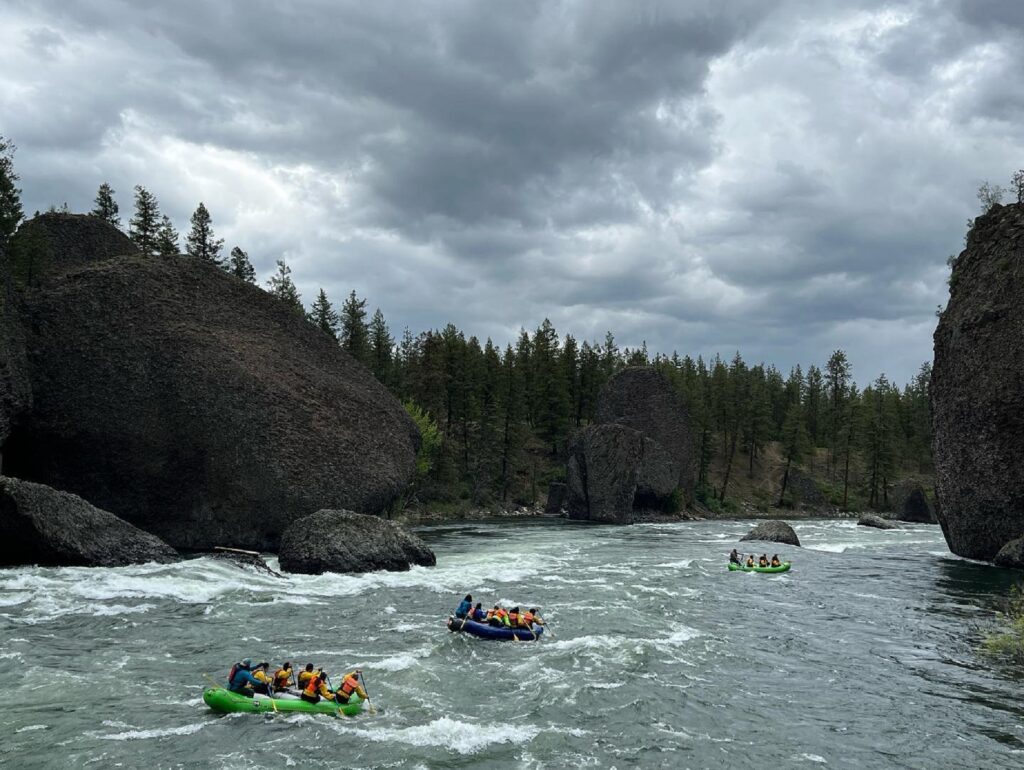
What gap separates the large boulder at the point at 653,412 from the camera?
8231cm

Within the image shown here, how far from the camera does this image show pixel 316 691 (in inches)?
634

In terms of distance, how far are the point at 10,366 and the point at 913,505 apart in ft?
290

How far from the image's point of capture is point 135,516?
3756 cm

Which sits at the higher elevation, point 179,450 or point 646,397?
point 646,397

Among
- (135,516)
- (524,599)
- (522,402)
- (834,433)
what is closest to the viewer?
(524,599)

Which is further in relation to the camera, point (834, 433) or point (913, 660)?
point (834, 433)

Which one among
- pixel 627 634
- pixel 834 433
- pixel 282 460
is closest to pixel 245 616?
pixel 627 634

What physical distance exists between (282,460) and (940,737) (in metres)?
33.2

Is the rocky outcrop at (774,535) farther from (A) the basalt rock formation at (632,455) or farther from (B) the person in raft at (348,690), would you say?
(B) the person in raft at (348,690)

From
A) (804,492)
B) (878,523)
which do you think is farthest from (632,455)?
(804,492)

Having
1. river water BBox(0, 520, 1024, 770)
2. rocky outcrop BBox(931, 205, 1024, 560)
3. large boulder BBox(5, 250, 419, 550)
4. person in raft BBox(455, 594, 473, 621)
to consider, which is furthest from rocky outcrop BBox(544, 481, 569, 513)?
person in raft BBox(455, 594, 473, 621)

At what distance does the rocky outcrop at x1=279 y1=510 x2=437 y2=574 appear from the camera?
32.9 m

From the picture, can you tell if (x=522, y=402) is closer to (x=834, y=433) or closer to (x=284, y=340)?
(x=284, y=340)

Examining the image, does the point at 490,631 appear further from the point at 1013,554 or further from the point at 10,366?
the point at 1013,554
